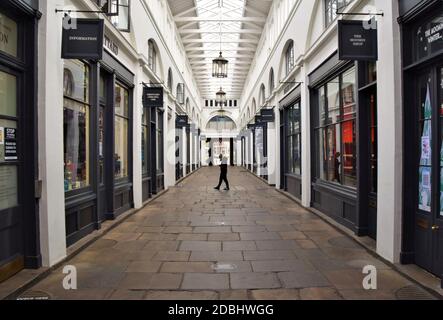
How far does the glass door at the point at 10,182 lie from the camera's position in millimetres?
4152

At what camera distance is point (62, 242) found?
497cm

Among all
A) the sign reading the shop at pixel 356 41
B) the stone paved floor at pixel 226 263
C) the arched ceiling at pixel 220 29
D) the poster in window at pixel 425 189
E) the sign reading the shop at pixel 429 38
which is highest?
the arched ceiling at pixel 220 29

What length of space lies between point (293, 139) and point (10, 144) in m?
9.05

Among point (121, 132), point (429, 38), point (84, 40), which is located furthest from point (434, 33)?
point (121, 132)

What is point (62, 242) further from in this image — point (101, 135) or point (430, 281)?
point (430, 281)

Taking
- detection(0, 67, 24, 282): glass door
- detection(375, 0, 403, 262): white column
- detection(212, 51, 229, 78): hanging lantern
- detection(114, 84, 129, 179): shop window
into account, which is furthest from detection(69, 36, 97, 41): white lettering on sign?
detection(212, 51, 229, 78): hanging lantern

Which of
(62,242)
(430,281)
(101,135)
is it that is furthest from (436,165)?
(101,135)

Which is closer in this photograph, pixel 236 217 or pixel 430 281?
pixel 430 281

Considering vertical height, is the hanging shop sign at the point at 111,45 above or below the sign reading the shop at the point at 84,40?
above

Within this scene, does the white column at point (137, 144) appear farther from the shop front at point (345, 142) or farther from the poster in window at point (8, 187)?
the poster in window at point (8, 187)

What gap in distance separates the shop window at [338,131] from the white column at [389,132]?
63.6 inches

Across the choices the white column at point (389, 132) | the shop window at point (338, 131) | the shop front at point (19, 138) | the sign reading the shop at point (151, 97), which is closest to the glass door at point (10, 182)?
the shop front at point (19, 138)

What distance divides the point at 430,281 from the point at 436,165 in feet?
4.17
